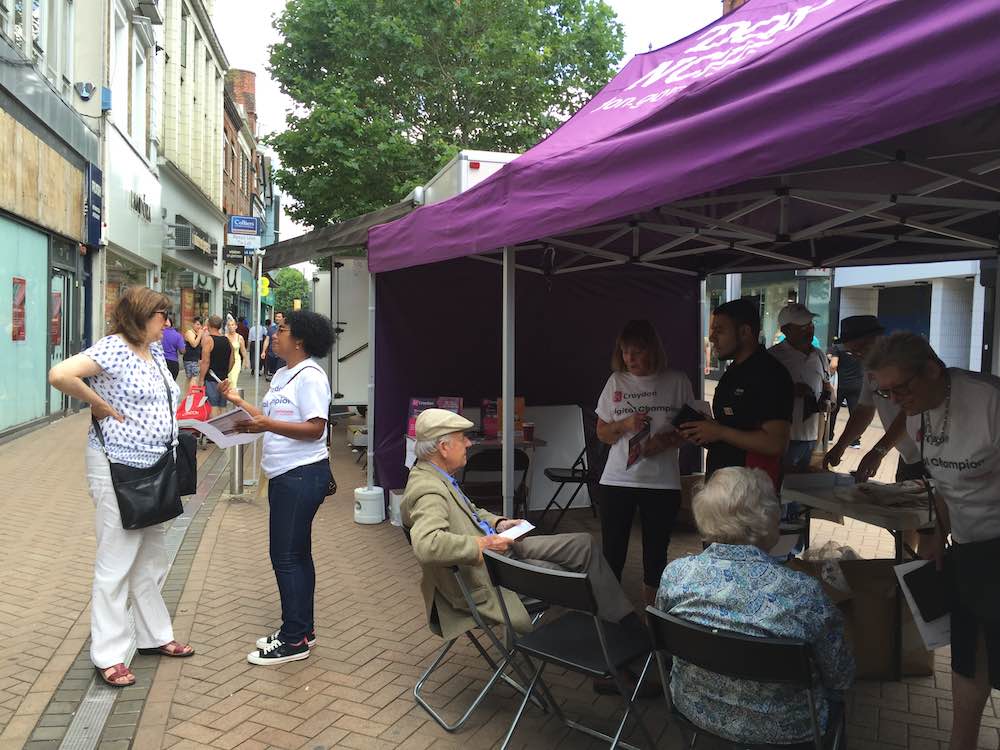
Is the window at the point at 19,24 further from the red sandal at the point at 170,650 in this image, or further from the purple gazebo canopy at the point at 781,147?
the red sandal at the point at 170,650

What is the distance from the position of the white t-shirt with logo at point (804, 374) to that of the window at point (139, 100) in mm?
18196

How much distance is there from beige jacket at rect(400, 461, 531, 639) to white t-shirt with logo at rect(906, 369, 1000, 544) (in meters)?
1.58

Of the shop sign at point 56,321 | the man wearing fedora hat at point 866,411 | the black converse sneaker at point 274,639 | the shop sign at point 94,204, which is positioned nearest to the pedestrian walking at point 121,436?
the black converse sneaker at point 274,639

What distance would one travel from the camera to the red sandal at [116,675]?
3674mm

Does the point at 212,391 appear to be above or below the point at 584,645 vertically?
above

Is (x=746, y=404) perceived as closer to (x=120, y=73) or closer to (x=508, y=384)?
(x=508, y=384)

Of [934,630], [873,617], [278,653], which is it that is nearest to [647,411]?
[873,617]

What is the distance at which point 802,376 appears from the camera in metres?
5.84

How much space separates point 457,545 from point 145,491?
1497mm

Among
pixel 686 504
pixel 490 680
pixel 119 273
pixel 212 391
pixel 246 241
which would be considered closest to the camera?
pixel 490 680

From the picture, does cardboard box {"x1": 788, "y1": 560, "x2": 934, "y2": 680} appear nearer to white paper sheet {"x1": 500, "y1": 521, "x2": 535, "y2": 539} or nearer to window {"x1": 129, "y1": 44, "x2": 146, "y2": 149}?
white paper sheet {"x1": 500, "y1": 521, "x2": 535, "y2": 539}

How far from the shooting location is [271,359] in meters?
20.6

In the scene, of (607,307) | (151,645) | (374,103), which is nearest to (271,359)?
(374,103)

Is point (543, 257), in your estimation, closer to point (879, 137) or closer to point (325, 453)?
point (325, 453)
